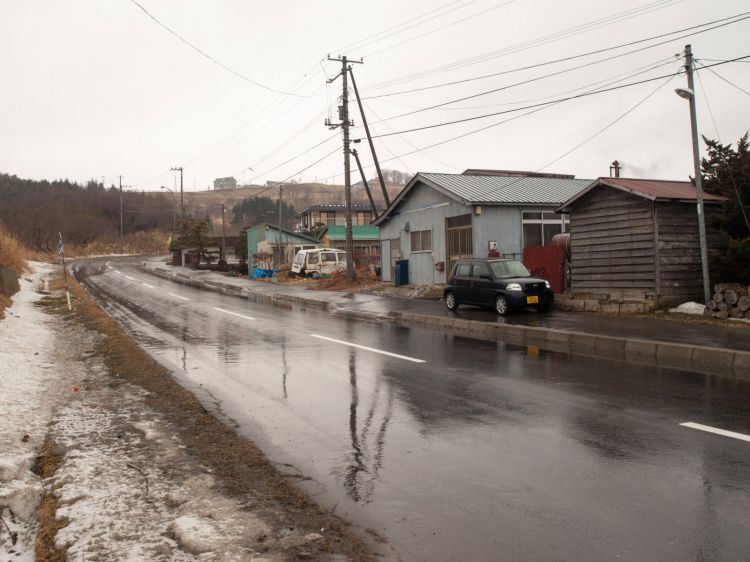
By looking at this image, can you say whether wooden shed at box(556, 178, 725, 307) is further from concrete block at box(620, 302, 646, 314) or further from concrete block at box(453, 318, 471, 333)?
concrete block at box(453, 318, 471, 333)

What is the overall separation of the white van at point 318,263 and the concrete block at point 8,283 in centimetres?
1703

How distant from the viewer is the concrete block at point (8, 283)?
19.8m

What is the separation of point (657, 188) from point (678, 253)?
Result: 1.99 meters

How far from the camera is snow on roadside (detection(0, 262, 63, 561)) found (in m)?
3.82

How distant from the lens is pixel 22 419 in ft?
20.0

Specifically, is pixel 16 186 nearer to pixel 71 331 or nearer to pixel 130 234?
pixel 130 234

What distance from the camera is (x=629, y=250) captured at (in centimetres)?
1606

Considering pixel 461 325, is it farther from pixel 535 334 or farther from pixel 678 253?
pixel 678 253

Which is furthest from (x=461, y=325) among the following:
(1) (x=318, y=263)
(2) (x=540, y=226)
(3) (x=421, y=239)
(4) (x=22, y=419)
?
(1) (x=318, y=263)

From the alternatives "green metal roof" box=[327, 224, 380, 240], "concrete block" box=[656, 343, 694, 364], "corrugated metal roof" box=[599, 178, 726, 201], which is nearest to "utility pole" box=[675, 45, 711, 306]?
"corrugated metal roof" box=[599, 178, 726, 201]

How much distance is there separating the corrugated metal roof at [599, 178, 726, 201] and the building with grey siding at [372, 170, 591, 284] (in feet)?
19.3

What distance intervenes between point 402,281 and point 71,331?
14.9 metres

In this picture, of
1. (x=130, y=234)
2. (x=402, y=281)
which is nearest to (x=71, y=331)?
(x=402, y=281)

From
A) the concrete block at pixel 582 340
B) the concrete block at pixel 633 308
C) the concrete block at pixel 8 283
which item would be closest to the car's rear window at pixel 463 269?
the concrete block at pixel 633 308
